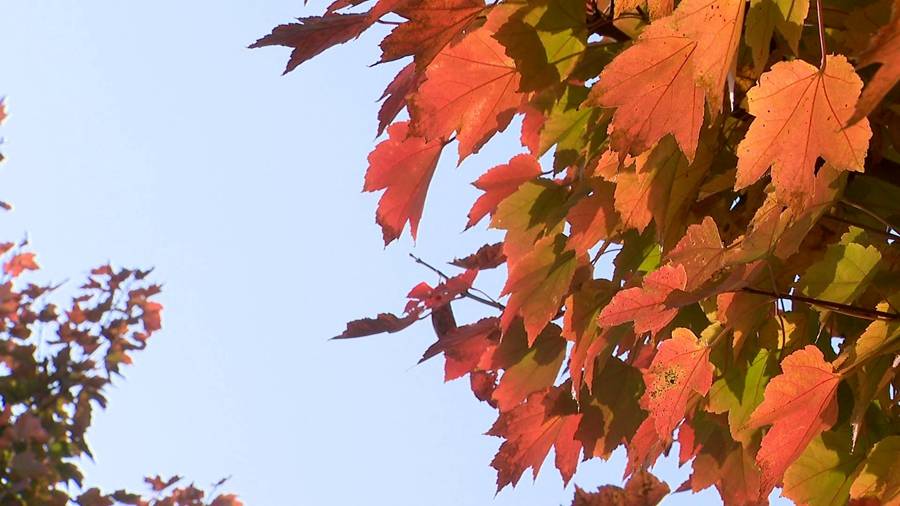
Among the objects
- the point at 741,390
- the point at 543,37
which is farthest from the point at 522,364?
the point at 543,37

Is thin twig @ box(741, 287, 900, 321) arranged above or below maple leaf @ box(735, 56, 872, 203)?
below

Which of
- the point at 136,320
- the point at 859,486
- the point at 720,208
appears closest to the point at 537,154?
the point at 720,208

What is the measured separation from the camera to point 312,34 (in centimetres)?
105

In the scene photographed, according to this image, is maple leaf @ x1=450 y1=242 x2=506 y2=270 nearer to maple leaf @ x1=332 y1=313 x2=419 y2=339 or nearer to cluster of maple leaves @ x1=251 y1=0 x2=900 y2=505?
maple leaf @ x1=332 y1=313 x2=419 y2=339

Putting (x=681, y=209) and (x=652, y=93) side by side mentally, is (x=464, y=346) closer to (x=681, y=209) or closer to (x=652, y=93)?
(x=681, y=209)

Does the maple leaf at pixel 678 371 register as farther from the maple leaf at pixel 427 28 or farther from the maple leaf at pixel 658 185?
the maple leaf at pixel 427 28

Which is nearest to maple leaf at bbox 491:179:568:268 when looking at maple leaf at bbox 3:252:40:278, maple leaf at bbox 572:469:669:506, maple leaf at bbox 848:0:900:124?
maple leaf at bbox 848:0:900:124

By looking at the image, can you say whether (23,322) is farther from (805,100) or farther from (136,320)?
(805,100)

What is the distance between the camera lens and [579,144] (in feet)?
4.02

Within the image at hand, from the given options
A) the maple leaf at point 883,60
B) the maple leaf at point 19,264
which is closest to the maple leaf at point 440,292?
the maple leaf at point 883,60

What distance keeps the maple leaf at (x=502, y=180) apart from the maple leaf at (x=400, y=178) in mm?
147

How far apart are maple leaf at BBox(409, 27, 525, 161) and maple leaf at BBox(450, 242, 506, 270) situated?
0.64 metres

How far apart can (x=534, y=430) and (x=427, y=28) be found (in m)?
0.72

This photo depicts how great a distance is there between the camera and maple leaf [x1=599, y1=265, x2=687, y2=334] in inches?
40.4
